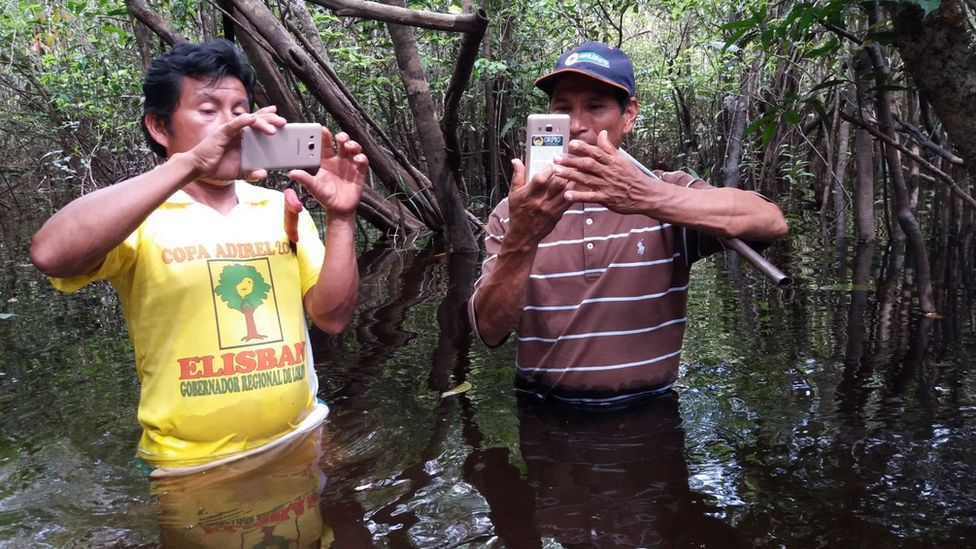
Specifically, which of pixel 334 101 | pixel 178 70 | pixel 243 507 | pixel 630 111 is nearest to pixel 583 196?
pixel 630 111

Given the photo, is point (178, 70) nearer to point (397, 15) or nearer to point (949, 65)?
point (397, 15)

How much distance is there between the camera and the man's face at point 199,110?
2090 millimetres

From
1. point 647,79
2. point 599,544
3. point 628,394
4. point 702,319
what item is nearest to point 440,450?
point 628,394

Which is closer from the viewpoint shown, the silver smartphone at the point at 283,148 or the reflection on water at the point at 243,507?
the silver smartphone at the point at 283,148

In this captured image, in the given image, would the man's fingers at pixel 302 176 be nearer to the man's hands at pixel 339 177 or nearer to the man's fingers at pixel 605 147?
the man's hands at pixel 339 177

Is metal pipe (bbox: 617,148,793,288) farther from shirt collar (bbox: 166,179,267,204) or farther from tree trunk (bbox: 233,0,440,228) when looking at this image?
tree trunk (bbox: 233,0,440,228)

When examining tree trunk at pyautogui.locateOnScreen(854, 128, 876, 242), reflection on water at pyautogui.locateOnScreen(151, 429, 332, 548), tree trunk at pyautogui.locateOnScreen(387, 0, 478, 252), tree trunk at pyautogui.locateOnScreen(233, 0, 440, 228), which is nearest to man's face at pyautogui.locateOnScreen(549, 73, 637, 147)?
reflection on water at pyautogui.locateOnScreen(151, 429, 332, 548)

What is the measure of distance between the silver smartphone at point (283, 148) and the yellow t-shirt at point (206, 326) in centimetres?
29

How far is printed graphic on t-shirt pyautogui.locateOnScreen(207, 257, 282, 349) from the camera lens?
6.86 feet

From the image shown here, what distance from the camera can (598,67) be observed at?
239cm

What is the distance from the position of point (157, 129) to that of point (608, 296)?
1.38m

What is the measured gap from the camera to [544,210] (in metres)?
2.18

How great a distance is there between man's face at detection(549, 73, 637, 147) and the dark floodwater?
0.93 meters

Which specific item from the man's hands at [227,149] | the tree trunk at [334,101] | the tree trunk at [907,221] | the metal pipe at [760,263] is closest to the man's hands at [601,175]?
the metal pipe at [760,263]
